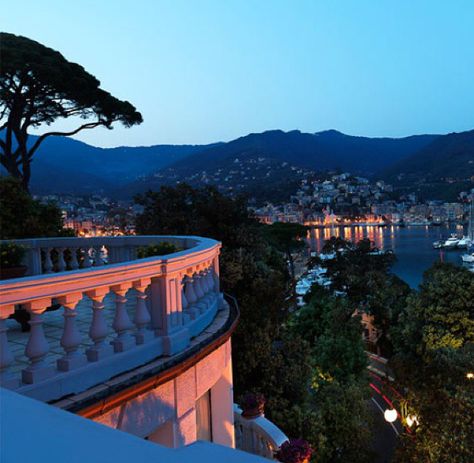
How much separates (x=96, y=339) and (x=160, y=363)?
0.60 metres

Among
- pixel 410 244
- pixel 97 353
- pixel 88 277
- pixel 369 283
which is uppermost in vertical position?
pixel 88 277

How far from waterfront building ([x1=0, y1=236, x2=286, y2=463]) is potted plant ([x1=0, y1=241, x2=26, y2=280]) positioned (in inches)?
23.2

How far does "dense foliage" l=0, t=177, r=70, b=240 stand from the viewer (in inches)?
374

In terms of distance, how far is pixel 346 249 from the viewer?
125 feet

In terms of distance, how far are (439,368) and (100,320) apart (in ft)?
46.4

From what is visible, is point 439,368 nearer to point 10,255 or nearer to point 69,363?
point 10,255

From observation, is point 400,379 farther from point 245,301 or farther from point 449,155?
point 449,155

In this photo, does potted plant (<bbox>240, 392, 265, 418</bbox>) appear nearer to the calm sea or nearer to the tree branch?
the tree branch

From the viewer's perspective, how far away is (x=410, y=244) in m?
97.8

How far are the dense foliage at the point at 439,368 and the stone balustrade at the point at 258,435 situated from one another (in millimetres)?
4534

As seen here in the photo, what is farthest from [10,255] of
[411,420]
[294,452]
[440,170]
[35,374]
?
[440,170]

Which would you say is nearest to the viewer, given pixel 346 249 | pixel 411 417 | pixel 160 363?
pixel 160 363

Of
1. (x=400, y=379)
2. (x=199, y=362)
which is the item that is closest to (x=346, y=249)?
(x=400, y=379)

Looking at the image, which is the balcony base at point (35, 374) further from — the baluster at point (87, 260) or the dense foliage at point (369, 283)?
the dense foliage at point (369, 283)
